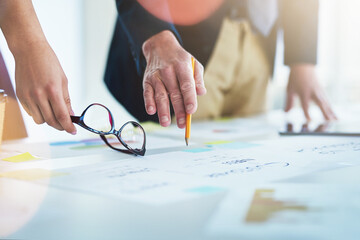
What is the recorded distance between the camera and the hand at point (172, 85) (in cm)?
67

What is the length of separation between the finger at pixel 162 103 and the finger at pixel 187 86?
0.11ft

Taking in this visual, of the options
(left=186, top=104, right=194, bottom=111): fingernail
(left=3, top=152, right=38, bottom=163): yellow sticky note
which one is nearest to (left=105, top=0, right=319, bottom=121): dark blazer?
(left=186, top=104, right=194, bottom=111): fingernail

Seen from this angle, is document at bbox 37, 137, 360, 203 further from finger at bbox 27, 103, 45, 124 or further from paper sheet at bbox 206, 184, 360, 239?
finger at bbox 27, 103, 45, 124

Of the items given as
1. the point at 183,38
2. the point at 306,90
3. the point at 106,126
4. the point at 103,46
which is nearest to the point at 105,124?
the point at 106,126

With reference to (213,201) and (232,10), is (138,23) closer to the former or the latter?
(232,10)

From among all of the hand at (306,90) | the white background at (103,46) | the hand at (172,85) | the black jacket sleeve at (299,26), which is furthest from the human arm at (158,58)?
the white background at (103,46)

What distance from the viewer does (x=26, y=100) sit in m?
0.62

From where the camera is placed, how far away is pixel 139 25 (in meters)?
0.92

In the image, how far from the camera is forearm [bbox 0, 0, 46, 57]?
60cm

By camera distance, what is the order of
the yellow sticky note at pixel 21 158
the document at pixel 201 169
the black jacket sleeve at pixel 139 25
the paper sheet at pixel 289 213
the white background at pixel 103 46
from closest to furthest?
the paper sheet at pixel 289 213 → the document at pixel 201 169 → the yellow sticky note at pixel 21 158 → the black jacket sleeve at pixel 139 25 → the white background at pixel 103 46

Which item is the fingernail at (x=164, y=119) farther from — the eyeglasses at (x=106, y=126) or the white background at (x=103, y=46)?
the white background at (x=103, y=46)

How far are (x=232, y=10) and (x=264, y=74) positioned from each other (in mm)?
475

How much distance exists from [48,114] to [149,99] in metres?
0.18

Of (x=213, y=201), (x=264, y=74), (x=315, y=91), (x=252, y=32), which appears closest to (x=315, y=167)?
(x=213, y=201)
